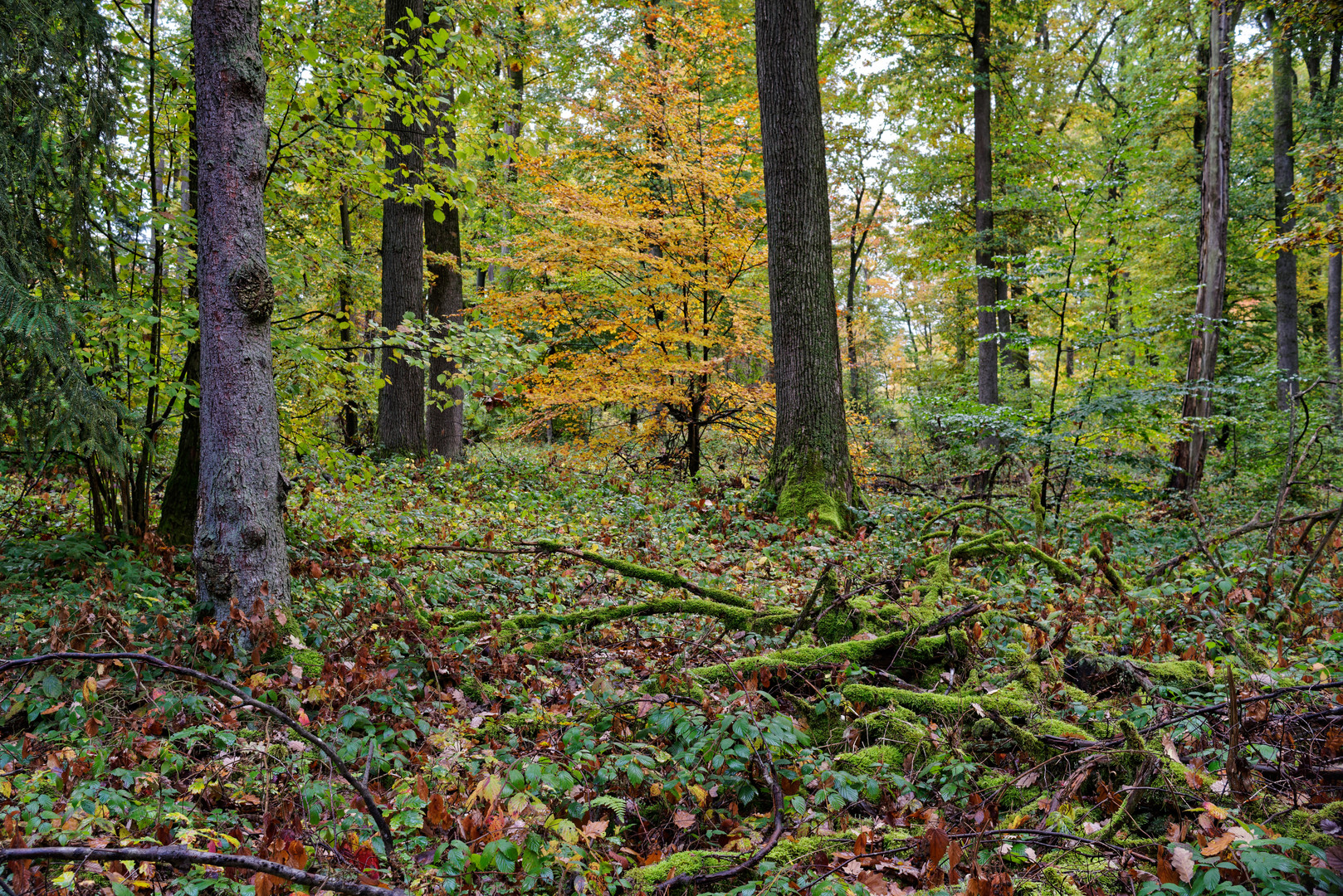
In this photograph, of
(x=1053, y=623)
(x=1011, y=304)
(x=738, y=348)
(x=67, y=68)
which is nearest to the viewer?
(x=1053, y=623)

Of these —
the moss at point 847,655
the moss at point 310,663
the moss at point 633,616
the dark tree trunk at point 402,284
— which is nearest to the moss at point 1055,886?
the moss at point 847,655

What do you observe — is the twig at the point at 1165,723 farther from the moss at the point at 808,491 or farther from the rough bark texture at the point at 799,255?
the rough bark texture at the point at 799,255

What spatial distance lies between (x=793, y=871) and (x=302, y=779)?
1.88 meters

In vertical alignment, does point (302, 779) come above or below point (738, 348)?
below

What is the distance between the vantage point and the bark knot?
377cm

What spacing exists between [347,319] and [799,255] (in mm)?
4608

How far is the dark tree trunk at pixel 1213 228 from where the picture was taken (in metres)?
9.11

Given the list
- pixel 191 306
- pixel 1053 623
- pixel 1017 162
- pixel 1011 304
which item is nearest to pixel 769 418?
pixel 1011 304

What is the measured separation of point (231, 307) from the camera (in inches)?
148

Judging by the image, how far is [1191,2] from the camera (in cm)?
1138

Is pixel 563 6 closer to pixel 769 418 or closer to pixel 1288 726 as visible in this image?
pixel 769 418

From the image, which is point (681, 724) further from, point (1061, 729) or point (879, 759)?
point (1061, 729)

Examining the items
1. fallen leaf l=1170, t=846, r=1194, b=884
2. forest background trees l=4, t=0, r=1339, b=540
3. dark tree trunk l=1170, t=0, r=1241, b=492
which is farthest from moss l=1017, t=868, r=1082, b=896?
dark tree trunk l=1170, t=0, r=1241, b=492

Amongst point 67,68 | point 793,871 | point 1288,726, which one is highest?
point 67,68
